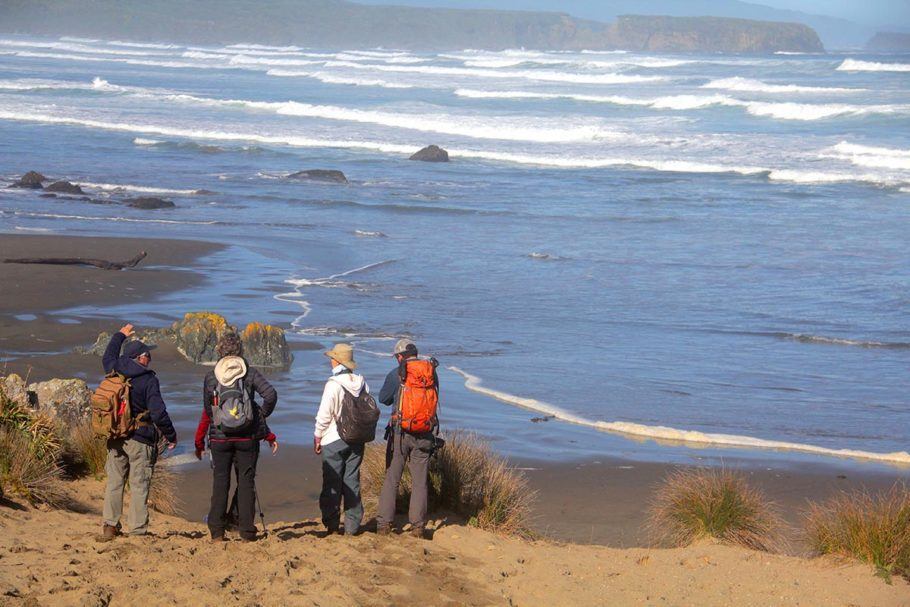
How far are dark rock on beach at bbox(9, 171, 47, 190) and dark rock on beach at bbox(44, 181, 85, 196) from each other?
55 centimetres

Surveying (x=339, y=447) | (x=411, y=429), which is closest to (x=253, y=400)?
(x=339, y=447)

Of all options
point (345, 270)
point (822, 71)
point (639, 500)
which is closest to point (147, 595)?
point (639, 500)

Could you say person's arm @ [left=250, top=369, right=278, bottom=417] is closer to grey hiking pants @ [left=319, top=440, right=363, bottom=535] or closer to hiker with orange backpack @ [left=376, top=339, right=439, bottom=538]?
grey hiking pants @ [left=319, top=440, right=363, bottom=535]

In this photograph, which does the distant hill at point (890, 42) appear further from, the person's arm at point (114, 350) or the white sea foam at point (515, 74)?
the person's arm at point (114, 350)

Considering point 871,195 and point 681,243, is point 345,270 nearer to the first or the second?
point 681,243

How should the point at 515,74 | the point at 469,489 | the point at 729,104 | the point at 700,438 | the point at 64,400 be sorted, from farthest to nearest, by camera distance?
the point at 515,74, the point at 729,104, the point at 700,438, the point at 64,400, the point at 469,489

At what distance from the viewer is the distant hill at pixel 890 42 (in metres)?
164

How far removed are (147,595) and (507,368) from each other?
724 cm

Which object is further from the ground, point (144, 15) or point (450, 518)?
point (144, 15)

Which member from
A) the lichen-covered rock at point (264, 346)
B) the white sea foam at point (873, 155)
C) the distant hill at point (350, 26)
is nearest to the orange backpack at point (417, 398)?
the lichen-covered rock at point (264, 346)

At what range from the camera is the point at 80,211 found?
22.8 m

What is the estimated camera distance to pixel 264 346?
475 inches

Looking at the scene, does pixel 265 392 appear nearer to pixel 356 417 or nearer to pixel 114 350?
pixel 356 417

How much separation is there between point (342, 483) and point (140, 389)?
1.45 meters
